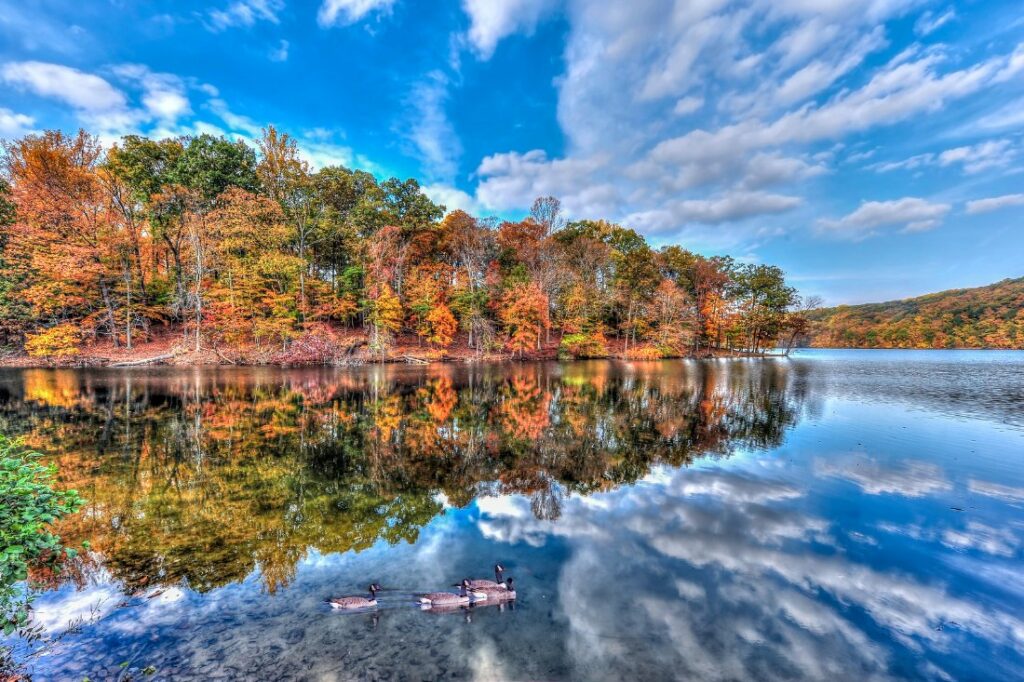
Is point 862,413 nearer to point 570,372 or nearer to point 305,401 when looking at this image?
point 570,372

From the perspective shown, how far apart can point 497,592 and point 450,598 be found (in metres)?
0.56

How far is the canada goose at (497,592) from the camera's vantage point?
15.3 feet

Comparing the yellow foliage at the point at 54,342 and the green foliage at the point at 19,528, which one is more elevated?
the yellow foliage at the point at 54,342

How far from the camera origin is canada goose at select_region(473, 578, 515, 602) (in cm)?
466

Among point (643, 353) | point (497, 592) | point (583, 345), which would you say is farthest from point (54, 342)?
point (643, 353)

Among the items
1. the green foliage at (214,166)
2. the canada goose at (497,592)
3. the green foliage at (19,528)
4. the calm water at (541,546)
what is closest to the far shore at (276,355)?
the green foliage at (214,166)

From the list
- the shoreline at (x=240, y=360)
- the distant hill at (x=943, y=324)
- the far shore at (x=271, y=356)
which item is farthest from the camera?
the distant hill at (x=943, y=324)

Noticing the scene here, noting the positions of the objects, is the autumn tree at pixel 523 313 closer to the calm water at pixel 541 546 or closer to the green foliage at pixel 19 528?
the calm water at pixel 541 546

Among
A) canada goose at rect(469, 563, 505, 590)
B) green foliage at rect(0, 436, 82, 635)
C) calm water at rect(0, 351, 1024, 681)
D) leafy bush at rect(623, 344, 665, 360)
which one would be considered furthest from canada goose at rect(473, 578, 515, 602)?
leafy bush at rect(623, 344, 665, 360)

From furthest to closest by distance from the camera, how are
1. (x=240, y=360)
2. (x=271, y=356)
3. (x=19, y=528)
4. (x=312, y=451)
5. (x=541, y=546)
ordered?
(x=271, y=356), (x=240, y=360), (x=312, y=451), (x=541, y=546), (x=19, y=528)

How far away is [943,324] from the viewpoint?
300ft

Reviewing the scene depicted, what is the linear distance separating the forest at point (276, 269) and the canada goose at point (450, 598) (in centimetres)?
3544

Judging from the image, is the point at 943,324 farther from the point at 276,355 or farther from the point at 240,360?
the point at 240,360

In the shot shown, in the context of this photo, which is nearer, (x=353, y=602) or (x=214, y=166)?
(x=353, y=602)
